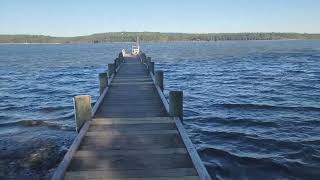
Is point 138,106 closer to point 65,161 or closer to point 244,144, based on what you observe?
point 244,144

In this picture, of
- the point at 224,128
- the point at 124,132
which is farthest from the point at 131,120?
the point at 224,128

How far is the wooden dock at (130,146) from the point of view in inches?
287

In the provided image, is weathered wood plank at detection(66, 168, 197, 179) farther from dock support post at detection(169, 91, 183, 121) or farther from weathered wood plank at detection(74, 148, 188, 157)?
dock support post at detection(169, 91, 183, 121)

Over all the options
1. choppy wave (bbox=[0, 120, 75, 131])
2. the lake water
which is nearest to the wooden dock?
the lake water

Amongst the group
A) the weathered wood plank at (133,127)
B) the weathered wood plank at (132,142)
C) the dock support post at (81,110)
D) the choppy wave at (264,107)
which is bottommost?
the choppy wave at (264,107)

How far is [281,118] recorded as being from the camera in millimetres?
18484

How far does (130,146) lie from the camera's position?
8.90m

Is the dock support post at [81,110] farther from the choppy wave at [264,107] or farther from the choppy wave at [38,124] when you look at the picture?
the choppy wave at [264,107]

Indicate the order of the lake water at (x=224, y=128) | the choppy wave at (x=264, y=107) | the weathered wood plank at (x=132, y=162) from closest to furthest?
the weathered wood plank at (x=132, y=162) → the lake water at (x=224, y=128) → the choppy wave at (x=264, y=107)

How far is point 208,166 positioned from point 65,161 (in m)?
5.87

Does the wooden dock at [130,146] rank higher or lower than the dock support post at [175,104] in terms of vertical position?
lower

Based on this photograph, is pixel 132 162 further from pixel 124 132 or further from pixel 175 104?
pixel 175 104

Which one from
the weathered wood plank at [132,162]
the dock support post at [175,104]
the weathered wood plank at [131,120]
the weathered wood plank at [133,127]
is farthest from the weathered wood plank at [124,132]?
the weathered wood plank at [132,162]

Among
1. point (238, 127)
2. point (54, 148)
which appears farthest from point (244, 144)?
point (54, 148)
